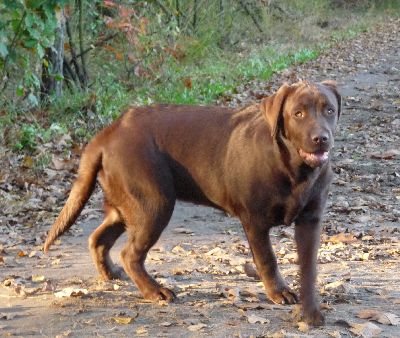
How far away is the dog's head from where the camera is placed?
460 centimetres

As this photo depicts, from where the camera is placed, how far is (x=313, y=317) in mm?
4695

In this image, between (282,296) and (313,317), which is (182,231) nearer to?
(282,296)

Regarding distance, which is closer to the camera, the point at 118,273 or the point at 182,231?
the point at 118,273

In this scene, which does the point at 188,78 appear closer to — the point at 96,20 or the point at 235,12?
the point at 96,20

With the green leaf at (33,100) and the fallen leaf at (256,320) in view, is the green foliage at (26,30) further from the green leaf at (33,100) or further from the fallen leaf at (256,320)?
the fallen leaf at (256,320)

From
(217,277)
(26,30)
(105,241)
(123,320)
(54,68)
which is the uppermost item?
(26,30)

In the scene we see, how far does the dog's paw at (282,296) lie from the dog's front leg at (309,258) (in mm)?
228

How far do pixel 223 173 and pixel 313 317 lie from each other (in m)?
1.03

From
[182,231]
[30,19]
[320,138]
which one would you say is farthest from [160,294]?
[30,19]

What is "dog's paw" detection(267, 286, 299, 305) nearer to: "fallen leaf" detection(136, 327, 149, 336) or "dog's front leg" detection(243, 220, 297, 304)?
"dog's front leg" detection(243, 220, 297, 304)

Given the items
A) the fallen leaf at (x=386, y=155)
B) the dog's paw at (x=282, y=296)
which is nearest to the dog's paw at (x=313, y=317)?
the dog's paw at (x=282, y=296)

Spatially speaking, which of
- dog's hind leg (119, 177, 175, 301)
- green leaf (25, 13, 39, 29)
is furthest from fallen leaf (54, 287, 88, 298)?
green leaf (25, 13, 39, 29)

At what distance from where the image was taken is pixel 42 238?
6969mm

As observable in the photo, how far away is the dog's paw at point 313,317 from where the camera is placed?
4.69 meters
